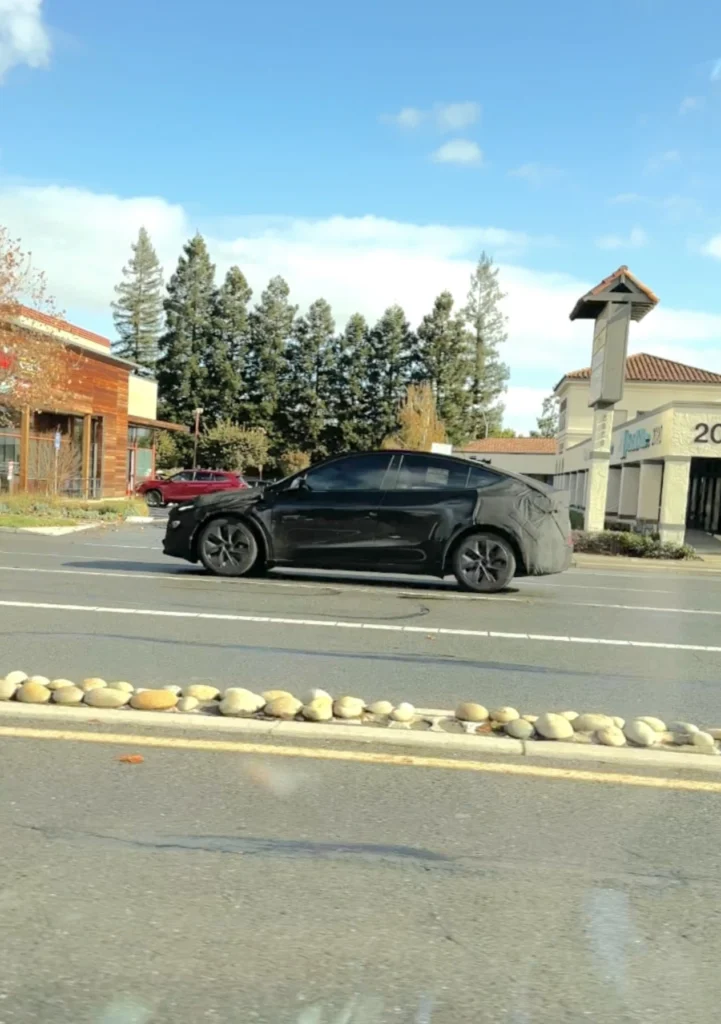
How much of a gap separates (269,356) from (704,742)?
2683 inches

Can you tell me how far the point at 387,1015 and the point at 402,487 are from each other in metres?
8.75

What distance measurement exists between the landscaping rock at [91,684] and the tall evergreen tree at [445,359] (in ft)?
216

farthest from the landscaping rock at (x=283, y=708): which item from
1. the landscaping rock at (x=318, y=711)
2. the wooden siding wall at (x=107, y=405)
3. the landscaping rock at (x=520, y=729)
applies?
the wooden siding wall at (x=107, y=405)

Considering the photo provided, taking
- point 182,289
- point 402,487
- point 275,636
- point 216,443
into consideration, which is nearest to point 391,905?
point 275,636

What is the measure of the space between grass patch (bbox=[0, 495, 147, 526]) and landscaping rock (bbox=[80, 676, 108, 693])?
576 inches

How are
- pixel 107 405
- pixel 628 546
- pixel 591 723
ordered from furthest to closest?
pixel 107 405, pixel 628 546, pixel 591 723

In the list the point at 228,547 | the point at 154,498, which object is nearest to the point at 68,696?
→ the point at 228,547

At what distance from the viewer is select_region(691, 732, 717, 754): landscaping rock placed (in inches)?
194

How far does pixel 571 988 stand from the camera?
2.74 m

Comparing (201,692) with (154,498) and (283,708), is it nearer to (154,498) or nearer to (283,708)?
(283,708)

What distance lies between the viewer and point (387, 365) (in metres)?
73.0

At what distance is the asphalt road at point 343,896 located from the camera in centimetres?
268

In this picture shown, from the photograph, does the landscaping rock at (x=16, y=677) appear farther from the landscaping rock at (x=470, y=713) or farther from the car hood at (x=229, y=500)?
the car hood at (x=229, y=500)

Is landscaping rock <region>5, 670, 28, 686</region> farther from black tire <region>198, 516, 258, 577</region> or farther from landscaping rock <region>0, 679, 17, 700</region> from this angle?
black tire <region>198, 516, 258, 577</region>
